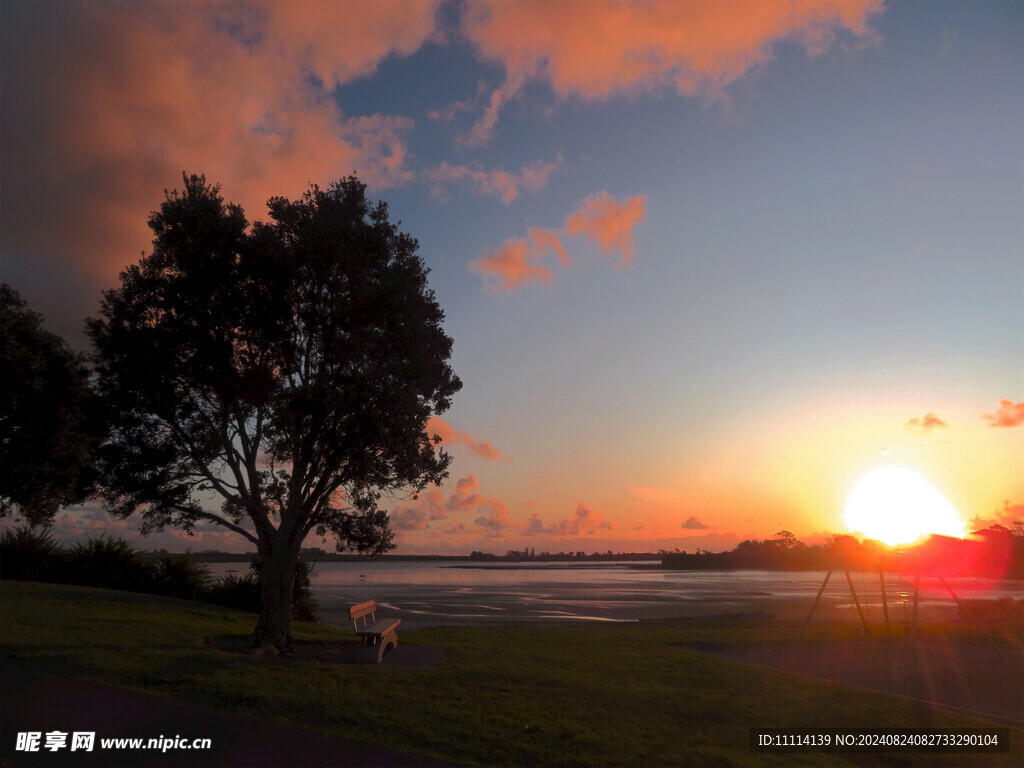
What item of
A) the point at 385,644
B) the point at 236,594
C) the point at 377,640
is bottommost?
the point at 236,594

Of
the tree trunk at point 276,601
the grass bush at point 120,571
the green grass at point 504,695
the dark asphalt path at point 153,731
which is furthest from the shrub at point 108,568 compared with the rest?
the dark asphalt path at point 153,731

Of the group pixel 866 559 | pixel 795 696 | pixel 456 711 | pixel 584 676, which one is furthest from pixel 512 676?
pixel 866 559

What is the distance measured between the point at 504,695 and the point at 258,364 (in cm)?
1010

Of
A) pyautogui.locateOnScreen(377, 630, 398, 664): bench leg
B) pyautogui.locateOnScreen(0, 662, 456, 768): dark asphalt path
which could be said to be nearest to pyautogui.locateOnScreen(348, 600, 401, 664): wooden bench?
pyautogui.locateOnScreen(377, 630, 398, 664): bench leg

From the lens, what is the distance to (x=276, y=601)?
1535 cm

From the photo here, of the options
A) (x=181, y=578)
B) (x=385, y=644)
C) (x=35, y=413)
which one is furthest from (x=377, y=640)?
(x=35, y=413)

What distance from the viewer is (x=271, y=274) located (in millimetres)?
15484

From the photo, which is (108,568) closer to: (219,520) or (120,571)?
(120,571)

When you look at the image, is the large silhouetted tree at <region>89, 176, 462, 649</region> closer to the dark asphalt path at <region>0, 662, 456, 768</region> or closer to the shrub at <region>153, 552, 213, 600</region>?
the dark asphalt path at <region>0, 662, 456, 768</region>

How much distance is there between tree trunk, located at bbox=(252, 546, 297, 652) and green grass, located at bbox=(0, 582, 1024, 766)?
1.36 meters

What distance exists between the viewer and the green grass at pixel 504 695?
8203mm

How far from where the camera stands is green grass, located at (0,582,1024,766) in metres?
8.20

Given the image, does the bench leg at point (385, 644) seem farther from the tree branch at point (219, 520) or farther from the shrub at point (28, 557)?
the shrub at point (28, 557)

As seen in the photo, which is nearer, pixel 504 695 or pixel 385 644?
pixel 504 695
